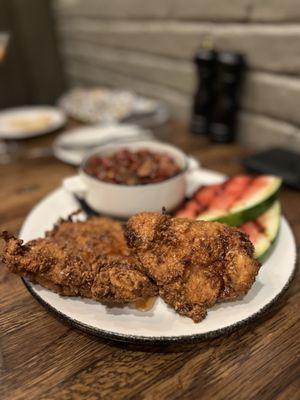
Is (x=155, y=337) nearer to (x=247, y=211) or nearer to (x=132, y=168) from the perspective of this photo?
(x=247, y=211)

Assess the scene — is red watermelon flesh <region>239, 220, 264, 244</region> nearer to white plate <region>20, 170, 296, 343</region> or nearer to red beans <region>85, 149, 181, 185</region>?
white plate <region>20, 170, 296, 343</region>

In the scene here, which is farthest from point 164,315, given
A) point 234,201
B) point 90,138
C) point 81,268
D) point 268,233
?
point 90,138

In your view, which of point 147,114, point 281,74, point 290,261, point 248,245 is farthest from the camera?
point 147,114

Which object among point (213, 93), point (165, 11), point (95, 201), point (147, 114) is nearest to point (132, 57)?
point (165, 11)

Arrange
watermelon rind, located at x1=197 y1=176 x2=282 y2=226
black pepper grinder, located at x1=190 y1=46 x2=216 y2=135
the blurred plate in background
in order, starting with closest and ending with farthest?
watermelon rind, located at x1=197 y1=176 x2=282 y2=226, black pepper grinder, located at x1=190 y1=46 x2=216 y2=135, the blurred plate in background

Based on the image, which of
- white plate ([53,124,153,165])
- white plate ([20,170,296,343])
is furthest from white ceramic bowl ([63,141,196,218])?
white plate ([53,124,153,165])

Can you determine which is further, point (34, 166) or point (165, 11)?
point (165, 11)

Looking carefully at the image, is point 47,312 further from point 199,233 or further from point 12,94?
point 12,94
